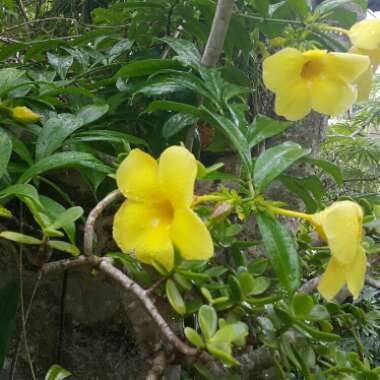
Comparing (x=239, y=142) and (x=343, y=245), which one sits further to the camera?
(x=239, y=142)

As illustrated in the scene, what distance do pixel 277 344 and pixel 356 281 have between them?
0.14 meters

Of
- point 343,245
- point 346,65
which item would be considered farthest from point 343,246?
point 346,65

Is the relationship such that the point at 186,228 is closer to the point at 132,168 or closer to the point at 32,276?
the point at 132,168

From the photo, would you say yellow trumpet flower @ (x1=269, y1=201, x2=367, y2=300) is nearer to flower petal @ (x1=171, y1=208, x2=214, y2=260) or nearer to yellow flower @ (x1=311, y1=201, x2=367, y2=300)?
yellow flower @ (x1=311, y1=201, x2=367, y2=300)

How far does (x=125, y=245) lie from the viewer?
47 cm

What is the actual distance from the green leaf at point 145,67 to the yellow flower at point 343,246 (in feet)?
1.50

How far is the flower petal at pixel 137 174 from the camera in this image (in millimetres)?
452

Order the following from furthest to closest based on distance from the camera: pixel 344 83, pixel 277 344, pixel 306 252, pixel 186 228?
pixel 306 252
pixel 344 83
pixel 277 344
pixel 186 228

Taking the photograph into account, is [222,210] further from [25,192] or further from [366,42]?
[366,42]

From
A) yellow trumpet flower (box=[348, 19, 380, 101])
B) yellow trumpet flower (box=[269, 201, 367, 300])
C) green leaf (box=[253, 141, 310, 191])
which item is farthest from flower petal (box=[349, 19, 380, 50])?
yellow trumpet flower (box=[269, 201, 367, 300])

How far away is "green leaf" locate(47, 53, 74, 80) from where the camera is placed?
894mm

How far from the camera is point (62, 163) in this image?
1.96 feet

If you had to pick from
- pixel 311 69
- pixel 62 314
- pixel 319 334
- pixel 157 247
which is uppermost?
pixel 311 69

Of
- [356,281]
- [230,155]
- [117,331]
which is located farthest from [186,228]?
[230,155]
